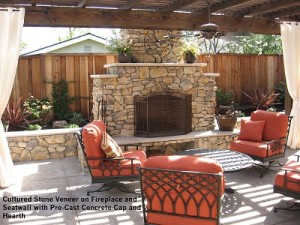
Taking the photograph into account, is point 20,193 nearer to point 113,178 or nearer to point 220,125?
point 113,178

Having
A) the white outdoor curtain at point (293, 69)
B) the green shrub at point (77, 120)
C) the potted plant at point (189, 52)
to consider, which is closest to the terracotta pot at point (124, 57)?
the potted plant at point (189, 52)

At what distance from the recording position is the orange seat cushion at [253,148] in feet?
15.9

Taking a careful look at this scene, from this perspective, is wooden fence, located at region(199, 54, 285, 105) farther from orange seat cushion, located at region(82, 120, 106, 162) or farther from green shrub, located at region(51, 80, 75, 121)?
orange seat cushion, located at region(82, 120, 106, 162)

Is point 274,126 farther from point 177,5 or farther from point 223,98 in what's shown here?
point 223,98

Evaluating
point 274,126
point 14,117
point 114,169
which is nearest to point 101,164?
point 114,169

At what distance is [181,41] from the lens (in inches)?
257

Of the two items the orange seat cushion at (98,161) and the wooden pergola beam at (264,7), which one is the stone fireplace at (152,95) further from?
the orange seat cushion at (98,161)

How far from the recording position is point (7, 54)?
15.0 feet

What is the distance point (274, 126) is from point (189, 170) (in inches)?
119

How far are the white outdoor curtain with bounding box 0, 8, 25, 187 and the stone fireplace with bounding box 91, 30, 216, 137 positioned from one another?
63.0 inches

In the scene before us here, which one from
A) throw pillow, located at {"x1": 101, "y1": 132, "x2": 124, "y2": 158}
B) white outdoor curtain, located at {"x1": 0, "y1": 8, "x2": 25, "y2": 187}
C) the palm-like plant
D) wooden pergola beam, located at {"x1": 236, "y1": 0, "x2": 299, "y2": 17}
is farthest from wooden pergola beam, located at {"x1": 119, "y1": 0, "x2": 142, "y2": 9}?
the palm-like plant

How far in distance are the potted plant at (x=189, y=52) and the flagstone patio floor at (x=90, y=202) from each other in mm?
2479

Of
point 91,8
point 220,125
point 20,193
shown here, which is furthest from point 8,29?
point 220,125

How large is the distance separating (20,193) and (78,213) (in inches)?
42.5
